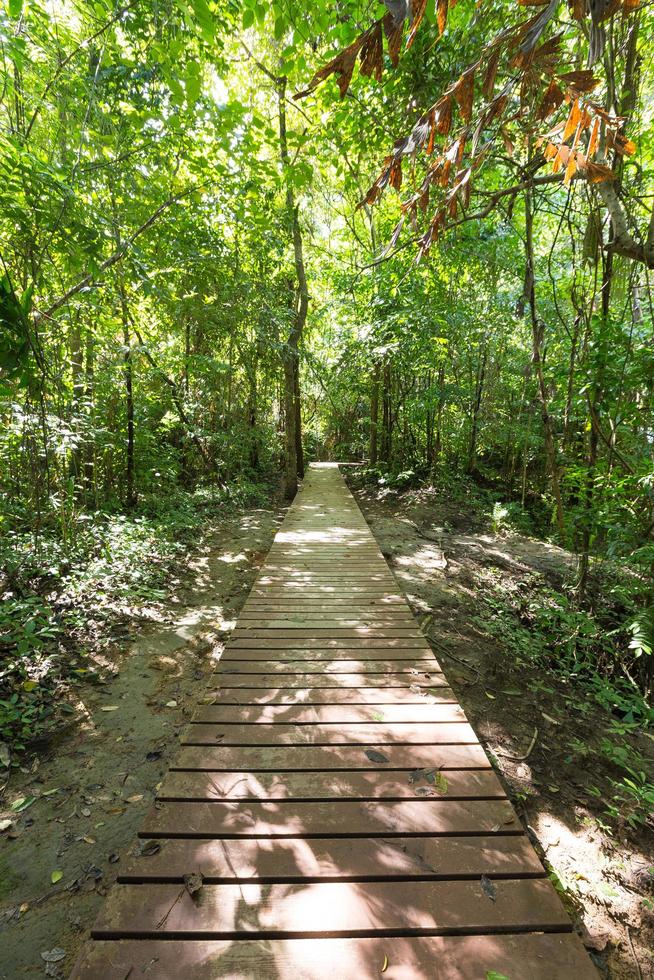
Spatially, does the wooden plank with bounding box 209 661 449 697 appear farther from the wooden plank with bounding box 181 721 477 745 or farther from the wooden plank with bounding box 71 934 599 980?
the wooden plank with bounding box 71 934 599 980

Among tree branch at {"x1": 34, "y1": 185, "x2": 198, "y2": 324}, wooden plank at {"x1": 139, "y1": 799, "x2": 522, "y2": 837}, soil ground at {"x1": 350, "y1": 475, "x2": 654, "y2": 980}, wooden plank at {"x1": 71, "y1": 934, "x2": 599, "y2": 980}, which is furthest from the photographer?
tree branch at {"x1": 34, "y1": 185, "x2": 198, "y2": 324}

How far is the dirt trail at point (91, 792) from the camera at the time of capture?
1.91 metres

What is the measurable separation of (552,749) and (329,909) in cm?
226

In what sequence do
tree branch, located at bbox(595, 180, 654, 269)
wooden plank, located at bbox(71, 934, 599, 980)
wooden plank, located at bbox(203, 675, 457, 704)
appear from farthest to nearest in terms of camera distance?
tree branch, located at bbox(595, 180, 654, 269), wooden plank, located at bbox(203, 675, 457, 704), wooden plank, located at bbox(71, 934, 599, 980)

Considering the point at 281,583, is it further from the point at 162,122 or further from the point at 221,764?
the point at 162,122

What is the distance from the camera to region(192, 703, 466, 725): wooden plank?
2467mm

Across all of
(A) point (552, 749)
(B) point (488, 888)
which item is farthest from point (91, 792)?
(A) point (552, 749)

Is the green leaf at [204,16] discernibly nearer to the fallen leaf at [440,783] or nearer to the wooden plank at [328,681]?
the wooden plank at [328,681]

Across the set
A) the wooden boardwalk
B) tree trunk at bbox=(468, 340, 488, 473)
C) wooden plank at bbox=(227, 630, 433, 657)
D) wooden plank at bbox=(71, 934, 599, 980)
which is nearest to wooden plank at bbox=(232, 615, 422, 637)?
wooden plank at bbox=(227, 630, 433, 657)

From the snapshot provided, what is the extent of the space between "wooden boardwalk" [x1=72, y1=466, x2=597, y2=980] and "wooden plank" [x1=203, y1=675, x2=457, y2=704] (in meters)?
0.01

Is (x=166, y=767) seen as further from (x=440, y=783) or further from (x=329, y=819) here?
(x=440, y=783)

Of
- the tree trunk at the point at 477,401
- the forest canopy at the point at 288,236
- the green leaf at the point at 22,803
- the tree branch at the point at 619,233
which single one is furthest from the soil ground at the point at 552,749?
the tree trunk at the point at 477,401

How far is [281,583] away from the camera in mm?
4660

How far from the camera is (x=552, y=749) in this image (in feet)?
10.0
